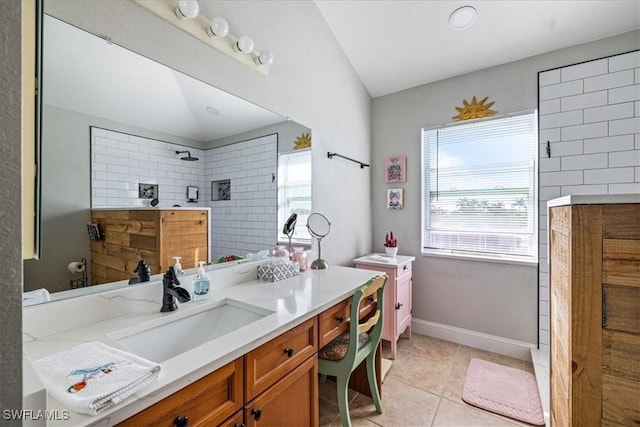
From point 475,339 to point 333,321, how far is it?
182 cm

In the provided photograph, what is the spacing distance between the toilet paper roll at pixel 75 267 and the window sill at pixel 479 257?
8.38ft

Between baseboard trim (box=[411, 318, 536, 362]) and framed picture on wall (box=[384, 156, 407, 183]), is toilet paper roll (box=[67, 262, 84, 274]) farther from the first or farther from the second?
baseboard trim (box=[411, 318, 536, 362])

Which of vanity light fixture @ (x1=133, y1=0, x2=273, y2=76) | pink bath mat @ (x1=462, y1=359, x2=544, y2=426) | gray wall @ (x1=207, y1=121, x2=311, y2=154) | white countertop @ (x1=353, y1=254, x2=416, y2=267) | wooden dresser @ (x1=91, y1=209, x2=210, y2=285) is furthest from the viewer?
white countertop @ (x1=353, y1=254, x2=416, y2=267)

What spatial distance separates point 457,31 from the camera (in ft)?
6.87

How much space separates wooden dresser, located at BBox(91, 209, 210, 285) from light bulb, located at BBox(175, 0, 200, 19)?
0.87 m

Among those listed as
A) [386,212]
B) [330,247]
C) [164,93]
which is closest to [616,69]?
[386,212]

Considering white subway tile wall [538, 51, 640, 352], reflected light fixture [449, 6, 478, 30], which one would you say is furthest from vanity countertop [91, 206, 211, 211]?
white subway tile wall [538, 51, 640, 352]

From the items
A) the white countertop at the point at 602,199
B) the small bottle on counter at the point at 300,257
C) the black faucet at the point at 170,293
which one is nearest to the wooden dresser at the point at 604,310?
the white countertop at the point at 602,199

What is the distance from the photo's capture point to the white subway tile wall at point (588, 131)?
1888mm

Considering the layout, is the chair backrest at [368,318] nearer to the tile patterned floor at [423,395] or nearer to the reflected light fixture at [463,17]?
the tile patterned floor at [423,395]

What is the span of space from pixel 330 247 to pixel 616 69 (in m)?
2.40

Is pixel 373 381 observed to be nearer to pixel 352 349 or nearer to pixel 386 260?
pixel 352 349

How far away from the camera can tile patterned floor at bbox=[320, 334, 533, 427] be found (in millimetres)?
1637

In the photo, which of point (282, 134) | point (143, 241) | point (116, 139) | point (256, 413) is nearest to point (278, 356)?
point (256, 413)
